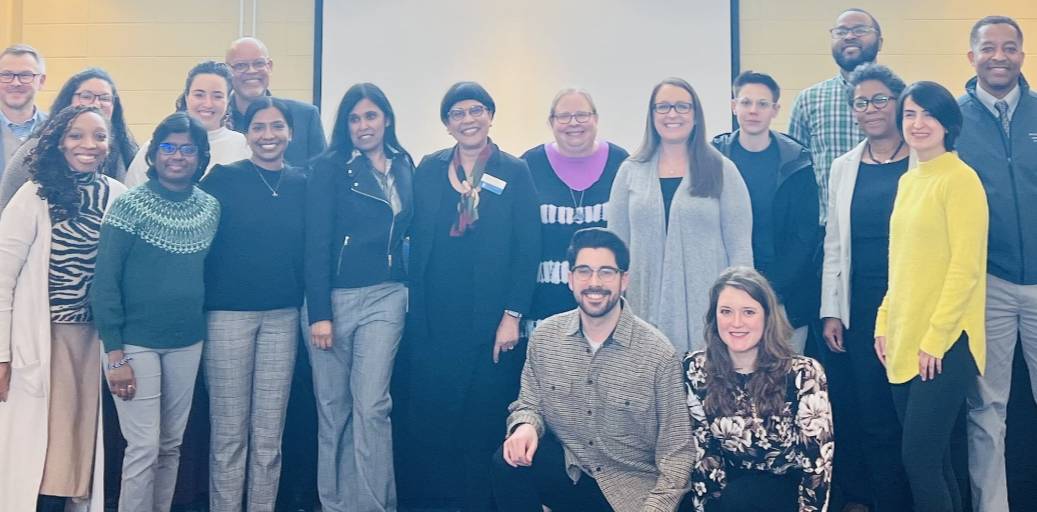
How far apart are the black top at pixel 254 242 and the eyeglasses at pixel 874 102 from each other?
1861 mm

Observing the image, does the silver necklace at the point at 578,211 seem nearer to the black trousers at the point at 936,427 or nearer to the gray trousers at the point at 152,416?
the black trousers at the point at 936,427

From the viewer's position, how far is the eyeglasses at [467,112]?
3021mm

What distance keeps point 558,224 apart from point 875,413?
1.18 m

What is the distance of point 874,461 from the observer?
9.18 ft

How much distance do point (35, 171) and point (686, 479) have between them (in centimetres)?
214

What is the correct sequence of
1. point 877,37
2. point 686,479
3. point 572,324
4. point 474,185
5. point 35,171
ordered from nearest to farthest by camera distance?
1. point 686,479
2. point 572,324
3. point 35,171
4. point 474,185
5. point 877,37

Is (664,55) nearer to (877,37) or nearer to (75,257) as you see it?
(877,37)

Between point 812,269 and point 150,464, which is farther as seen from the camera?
point 812,269

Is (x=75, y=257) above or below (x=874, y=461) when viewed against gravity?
above

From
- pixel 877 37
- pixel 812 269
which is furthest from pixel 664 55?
pixel 812 269

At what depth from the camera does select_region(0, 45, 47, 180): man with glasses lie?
144 inches

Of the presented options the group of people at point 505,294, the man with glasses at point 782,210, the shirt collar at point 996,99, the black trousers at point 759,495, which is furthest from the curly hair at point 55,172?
the shirt collar at point 996,99

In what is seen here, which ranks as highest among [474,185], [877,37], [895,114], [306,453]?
[877,37]

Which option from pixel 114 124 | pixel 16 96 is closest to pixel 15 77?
pixel 16 96
